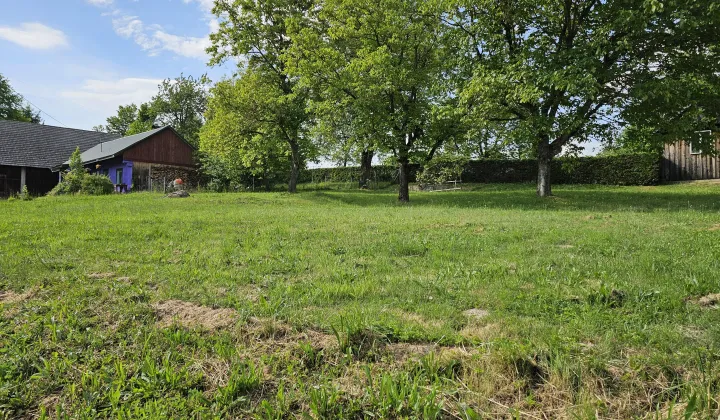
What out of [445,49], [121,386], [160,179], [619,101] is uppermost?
[445,49]

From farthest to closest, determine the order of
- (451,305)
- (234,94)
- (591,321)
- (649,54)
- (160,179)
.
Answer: (160,179), (234,94), (649,54), (451,305), (591,321)

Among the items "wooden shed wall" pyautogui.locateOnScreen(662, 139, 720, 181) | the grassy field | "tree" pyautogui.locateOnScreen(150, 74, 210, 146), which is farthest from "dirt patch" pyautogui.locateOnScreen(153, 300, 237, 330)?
"tree" pyautogui.locateOnScreen(150, 74, 210, 146)

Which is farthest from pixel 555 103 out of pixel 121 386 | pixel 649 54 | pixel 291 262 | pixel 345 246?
pixel 121 386

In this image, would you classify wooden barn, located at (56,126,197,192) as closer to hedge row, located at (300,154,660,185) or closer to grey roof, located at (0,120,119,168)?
grey roof, located at (0,120,119,168)

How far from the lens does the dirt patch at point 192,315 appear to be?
303cm

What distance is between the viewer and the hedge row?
2305 centimetres

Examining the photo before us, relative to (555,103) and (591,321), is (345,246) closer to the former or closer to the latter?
(591,321)

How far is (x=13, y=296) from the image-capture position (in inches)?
145

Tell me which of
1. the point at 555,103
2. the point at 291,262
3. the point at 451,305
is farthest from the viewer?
the point at 555,103

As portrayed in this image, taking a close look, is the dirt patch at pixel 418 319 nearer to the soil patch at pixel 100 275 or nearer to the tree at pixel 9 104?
the soil patch at pixel 100 275

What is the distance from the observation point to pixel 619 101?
14.2 meters

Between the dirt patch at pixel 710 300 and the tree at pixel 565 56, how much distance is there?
10.1 metres

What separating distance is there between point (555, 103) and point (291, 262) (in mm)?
14246

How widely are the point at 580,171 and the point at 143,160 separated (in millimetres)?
31256
